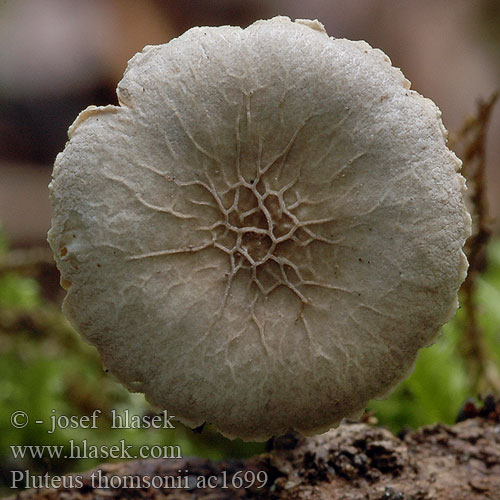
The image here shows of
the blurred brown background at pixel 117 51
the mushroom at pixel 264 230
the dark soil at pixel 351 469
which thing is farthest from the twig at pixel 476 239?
the blurred brown background at pixel 117 51

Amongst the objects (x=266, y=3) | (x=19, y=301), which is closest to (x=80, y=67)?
(x=266, y=3)

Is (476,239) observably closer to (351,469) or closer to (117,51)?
(351,469)

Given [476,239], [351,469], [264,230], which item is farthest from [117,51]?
[351,469]

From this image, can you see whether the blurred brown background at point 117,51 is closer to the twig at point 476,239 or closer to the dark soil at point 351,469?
the twig at point 476,239

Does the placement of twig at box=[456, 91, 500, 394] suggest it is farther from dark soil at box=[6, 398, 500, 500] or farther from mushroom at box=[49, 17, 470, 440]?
mushroom at box=[49, 17, 470, 440]

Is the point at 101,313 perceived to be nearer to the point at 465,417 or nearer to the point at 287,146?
the point at 287,146

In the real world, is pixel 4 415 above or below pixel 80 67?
below
